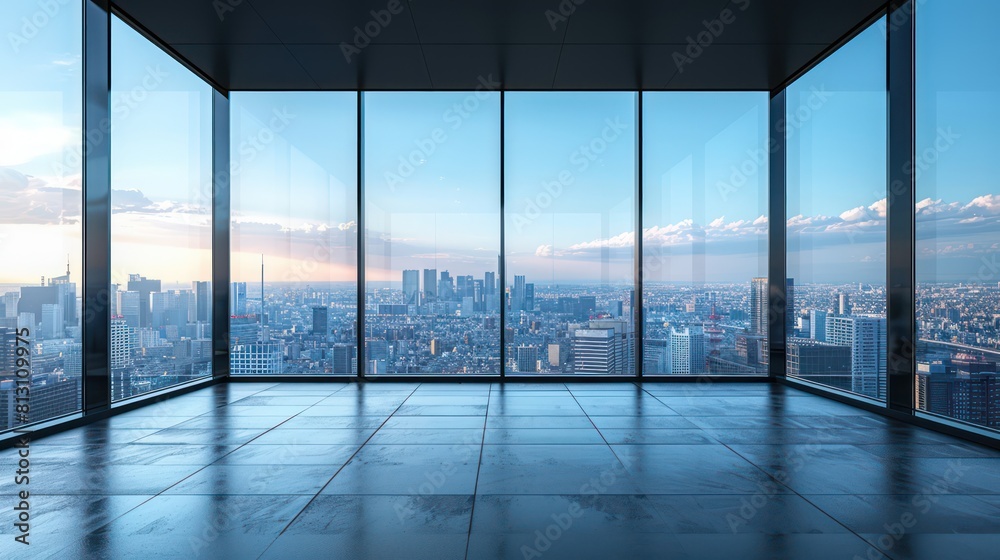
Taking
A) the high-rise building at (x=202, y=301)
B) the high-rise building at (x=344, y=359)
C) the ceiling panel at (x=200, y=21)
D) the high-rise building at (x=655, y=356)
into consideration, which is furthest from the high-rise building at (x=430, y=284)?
the ceiling panel at (x=200, y=21)

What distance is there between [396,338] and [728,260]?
4.76 m

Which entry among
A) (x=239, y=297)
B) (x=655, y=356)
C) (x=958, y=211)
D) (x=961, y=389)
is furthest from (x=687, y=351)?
(x=239, y=297)

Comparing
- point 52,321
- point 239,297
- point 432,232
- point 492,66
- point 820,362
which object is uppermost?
point 492,66

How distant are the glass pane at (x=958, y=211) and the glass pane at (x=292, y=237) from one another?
6407 mm

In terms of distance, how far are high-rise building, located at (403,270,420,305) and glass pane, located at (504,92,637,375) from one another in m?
1.25

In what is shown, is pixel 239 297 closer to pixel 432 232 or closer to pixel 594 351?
pixel 432 232

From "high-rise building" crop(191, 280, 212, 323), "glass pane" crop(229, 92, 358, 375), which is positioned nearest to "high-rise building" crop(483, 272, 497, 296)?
"glass pane" crop(229, 92, 358, 375)

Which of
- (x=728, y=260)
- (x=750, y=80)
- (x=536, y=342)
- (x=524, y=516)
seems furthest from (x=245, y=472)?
(x=750, y=80)

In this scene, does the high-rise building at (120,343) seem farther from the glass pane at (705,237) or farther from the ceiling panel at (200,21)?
the glass pane at (705,237)

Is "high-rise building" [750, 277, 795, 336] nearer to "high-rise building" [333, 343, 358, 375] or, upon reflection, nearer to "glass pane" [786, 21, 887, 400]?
"glass pane" [786, 21, 887, 400]

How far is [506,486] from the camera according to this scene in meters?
3.23

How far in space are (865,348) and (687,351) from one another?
6.90 ft

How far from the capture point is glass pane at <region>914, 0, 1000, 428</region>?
13.6ft

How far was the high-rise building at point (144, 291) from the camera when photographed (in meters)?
5.51
